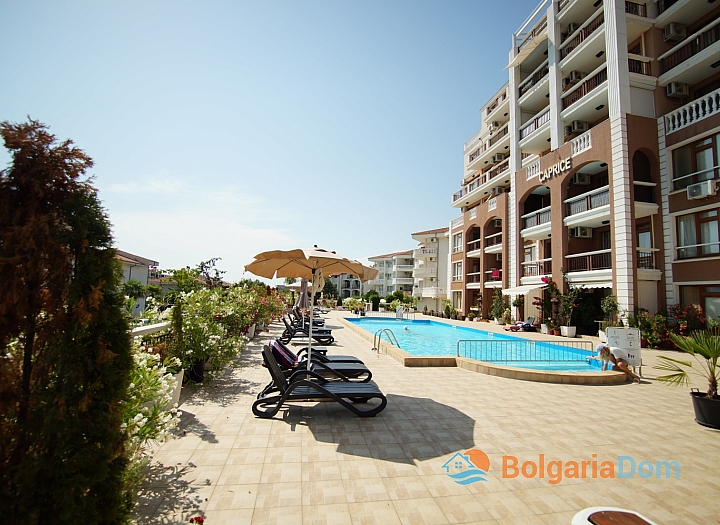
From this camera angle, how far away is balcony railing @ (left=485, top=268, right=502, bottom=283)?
27677 millimetres

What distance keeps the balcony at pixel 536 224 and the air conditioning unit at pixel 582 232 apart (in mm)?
1757

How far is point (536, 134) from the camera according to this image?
24719 mm

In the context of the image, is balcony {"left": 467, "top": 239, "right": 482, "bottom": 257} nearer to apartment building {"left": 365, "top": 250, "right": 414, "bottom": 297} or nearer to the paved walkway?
the paved walkway

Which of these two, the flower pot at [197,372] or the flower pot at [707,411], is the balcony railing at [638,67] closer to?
the flower pot at [707,411]

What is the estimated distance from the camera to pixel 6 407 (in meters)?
2.05

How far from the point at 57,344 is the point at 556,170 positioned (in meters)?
24.2

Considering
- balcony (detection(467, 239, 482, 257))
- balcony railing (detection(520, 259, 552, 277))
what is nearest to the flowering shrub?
balcony railing (detection(520, 259, 552, 277))

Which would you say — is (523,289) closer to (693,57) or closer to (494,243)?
(494,243)

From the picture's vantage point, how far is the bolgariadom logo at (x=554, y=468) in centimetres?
384

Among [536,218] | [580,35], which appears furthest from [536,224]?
[580,35]

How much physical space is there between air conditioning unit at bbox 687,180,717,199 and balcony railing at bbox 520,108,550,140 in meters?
10.4

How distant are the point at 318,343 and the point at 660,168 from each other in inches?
691

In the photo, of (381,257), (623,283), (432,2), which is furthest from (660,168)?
(381,257)

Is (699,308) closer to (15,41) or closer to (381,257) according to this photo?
(15,41)
